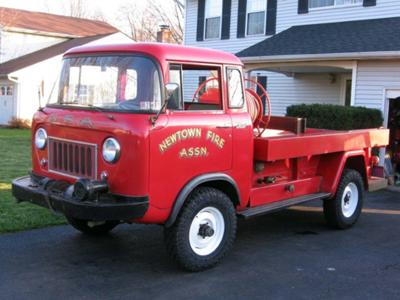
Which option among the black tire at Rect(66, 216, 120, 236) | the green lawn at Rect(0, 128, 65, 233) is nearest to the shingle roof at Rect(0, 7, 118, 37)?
the green lawn at Rect(0, 128, 65, 233)

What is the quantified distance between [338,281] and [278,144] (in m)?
1.65

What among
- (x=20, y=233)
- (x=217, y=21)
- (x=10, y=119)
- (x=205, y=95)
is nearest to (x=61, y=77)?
(x=205, y=95)

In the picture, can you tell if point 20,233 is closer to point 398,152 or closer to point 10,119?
point 398,152

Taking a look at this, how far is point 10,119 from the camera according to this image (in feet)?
87.6

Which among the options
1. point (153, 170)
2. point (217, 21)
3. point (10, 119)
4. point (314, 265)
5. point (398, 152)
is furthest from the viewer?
point (10, 119)

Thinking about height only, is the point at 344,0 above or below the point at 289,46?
above

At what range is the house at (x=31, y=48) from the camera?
26500mm

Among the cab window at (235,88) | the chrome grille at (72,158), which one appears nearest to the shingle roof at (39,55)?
the chrome grille at (72,158)

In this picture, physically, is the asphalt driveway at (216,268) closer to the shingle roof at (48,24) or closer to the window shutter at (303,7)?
the window shutter at (303,7)

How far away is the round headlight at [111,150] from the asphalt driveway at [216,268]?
1.17 metres

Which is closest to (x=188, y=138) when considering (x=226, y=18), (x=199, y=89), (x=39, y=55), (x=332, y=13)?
(x=199, y=89)

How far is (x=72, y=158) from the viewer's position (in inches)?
204

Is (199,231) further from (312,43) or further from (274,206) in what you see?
(312,43)

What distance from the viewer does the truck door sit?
4.80 m
